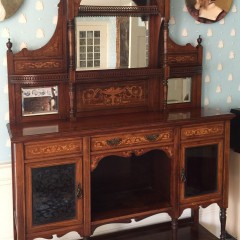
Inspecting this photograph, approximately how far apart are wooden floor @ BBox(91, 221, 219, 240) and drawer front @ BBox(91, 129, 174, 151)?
82cm

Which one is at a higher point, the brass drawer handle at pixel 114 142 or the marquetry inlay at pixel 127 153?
the brass drawer handle at pixel 114 142

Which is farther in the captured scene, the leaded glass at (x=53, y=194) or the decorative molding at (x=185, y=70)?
the decorative molding at (x=185, y=70)

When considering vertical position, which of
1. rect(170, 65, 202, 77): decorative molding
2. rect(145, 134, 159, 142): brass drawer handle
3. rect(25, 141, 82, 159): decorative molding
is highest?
rect(170, 65, 202, 77): decorative molding

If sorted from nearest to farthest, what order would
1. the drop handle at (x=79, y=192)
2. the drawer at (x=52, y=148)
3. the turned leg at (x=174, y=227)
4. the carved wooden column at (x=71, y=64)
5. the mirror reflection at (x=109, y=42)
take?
1. the drawer at (x=52, y=148)
2. the drop handle at (x=79, y=192)
3. the carved wooden column at (x=71, y=64)
4. the mirror reflection at (x=109, y=42)
5. the turned leg at (x=174, y=227)

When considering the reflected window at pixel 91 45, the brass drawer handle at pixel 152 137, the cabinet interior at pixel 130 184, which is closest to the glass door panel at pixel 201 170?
the cabinet interior at pixel 130 184

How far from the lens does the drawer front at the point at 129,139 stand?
2674 millimetres

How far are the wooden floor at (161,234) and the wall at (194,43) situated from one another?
25 cm

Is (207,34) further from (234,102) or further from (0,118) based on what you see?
(0,118)

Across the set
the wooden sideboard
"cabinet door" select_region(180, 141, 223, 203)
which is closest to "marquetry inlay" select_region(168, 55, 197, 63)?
the wooden sideboard

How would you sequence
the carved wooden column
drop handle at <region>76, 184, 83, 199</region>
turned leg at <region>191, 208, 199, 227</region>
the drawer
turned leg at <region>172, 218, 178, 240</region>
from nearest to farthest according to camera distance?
the drawer → drop handle at <region>76, 184, 83, 199</region> → the carved wooden column → turned leg at <region>172, 218, 178, 240</region> → turned leg at <region>191, 208, 199, 227</region>

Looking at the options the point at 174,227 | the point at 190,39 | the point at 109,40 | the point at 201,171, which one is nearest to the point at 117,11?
the point at 109,40

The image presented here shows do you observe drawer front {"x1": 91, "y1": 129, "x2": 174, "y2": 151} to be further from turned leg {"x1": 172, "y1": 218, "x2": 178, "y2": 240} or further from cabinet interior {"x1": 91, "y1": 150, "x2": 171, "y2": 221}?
turned leg {"x1": 172, "y1": 218, "x2": 178, "y2": 240}

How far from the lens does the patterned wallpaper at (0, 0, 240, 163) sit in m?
2.82

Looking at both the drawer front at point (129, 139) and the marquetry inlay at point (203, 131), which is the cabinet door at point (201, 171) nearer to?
the marquetry inlay at point (203, 131)
